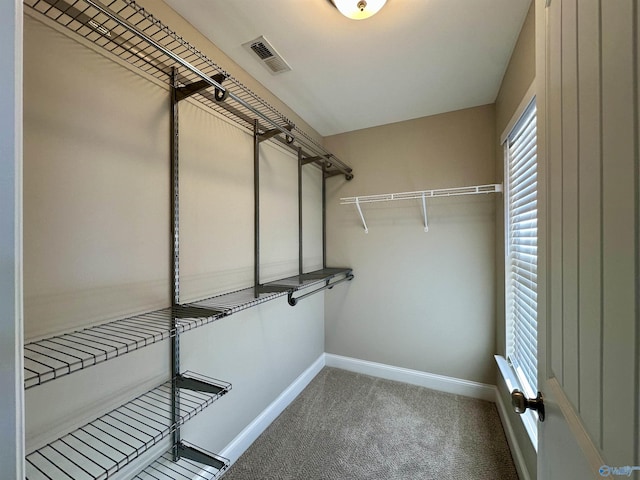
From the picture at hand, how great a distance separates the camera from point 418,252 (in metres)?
2.44

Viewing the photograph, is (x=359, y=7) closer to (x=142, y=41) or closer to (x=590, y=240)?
(x=142, y=41)

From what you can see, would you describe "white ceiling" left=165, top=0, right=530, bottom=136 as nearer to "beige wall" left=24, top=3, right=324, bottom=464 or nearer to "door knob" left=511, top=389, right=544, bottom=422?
"beige wall" left=24, top=3, right=324, bottom=464

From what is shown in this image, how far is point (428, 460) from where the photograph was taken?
5.41 feet

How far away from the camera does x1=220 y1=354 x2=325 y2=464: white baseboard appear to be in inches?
64.8

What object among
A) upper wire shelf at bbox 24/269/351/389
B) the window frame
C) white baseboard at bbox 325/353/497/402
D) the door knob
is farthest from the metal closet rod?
white baseboard at bbox 325/353/497/402

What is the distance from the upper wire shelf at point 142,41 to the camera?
2.86 ft

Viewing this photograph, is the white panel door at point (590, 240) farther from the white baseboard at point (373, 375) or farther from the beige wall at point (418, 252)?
the beige wall at point (418, 252)

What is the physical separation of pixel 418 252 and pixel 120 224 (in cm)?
218

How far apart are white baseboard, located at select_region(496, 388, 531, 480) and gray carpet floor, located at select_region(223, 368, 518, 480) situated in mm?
45

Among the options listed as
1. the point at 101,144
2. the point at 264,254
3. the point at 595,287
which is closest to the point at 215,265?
the point at 264,254

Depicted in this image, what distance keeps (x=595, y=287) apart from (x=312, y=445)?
6.14 ft

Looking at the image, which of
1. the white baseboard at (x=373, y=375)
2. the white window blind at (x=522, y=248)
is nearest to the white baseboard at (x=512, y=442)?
the white baseboard at (x=373, y=375)

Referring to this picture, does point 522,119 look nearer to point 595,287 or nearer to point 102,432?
point 595,287

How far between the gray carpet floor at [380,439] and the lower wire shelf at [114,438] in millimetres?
696
